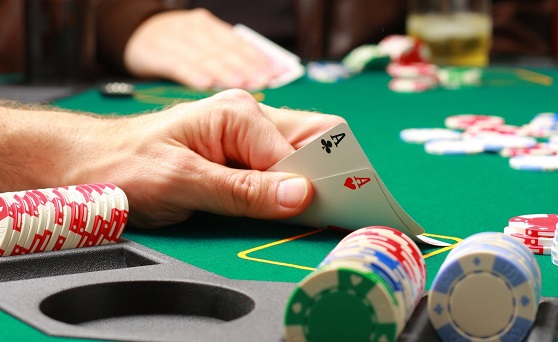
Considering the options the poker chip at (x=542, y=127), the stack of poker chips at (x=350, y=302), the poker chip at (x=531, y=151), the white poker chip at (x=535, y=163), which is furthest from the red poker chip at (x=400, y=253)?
the poker chip at (x=542, y=127)

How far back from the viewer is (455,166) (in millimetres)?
2508

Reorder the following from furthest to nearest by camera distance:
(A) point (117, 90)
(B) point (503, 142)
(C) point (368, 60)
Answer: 1. (C) point (368, 60)
2. (A) point (117, 90)
3. (B) point (503, 142)

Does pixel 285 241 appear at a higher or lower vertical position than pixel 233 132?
lower

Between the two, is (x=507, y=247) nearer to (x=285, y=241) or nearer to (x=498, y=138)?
(x=285, y=241)

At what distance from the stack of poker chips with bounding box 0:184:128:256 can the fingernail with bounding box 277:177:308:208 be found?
0.28 m

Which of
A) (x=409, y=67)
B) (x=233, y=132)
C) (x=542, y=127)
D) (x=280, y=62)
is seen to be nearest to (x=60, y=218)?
(x=233, y=132)

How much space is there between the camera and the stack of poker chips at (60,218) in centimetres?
162

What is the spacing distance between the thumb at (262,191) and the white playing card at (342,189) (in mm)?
23

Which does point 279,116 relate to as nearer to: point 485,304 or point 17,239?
point 17,239

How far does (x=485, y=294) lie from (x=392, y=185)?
111 cm

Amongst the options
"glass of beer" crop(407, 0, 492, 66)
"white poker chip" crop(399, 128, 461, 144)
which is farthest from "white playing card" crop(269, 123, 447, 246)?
"glass of beer" crop(407, 0, 492, 66)

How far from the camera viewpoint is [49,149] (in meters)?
1.98

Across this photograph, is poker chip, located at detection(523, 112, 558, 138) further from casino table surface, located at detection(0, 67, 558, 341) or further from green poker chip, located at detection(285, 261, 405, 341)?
green poker chip, located at detection(285, 261, 405, 341)

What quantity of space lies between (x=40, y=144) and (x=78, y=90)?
1.95 m
